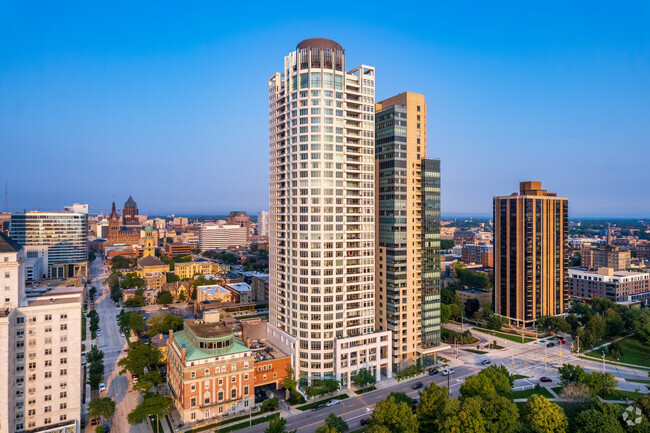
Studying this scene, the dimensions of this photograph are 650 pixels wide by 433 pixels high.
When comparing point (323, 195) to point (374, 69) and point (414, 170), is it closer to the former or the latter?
point (414, 170)

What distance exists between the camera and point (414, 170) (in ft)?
319

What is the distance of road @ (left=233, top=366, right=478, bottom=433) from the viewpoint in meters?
69.9

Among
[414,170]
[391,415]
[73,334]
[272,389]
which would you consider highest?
[414,170]

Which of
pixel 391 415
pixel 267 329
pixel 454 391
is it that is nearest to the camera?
pixel 391 415

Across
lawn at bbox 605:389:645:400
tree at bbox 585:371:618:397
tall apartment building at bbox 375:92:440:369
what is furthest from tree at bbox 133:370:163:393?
lawn at bbox 605:389:645:400

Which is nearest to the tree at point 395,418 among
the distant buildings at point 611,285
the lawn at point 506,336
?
the lawn at point 506,336

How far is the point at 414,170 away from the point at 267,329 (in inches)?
2052

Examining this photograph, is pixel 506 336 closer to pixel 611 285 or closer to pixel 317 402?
pixel 611 285

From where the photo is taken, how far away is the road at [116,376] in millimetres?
71875

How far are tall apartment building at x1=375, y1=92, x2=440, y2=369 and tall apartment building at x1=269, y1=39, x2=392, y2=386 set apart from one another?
4.83 meters

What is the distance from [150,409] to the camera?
68.2 meters

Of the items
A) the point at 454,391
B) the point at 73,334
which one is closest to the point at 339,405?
the point at 454,391

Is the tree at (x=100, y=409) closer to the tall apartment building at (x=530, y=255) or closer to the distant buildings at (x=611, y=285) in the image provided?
the tall apartment building at (x=530, y=255)

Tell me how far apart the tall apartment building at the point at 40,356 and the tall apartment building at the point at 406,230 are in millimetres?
62854
